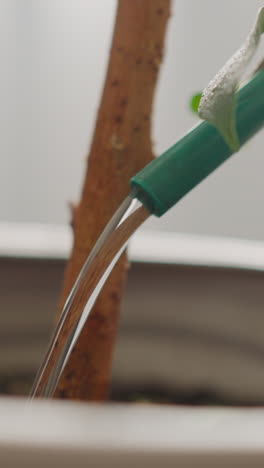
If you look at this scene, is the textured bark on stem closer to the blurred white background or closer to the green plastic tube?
the green plastic tube

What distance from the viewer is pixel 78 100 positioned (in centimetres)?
57

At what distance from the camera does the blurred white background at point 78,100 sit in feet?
1.73

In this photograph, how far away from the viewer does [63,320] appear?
14 centimetres

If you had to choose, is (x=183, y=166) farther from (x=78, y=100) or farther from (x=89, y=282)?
(x=78, y=100)

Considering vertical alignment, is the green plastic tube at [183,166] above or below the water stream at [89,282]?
above

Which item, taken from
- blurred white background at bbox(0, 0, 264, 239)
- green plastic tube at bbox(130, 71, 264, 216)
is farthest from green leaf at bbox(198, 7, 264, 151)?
blurred white background at bbox(0, 0, 264, 239)

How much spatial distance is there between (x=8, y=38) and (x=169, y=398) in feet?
1.24

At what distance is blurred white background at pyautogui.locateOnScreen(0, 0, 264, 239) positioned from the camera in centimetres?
53

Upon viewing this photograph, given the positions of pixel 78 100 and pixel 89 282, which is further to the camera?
pixel 78 100

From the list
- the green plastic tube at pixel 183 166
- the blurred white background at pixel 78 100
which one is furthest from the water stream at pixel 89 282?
the blurred white background at pixel 78 100

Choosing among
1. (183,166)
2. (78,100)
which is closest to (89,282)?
(183,166)

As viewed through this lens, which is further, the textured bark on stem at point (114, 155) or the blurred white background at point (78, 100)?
the blurred white background at point (78, 100)

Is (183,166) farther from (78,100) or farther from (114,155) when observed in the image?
(78,100)

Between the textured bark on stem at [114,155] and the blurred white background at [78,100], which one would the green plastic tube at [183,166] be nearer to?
the textured bark on stem at [114,155]
